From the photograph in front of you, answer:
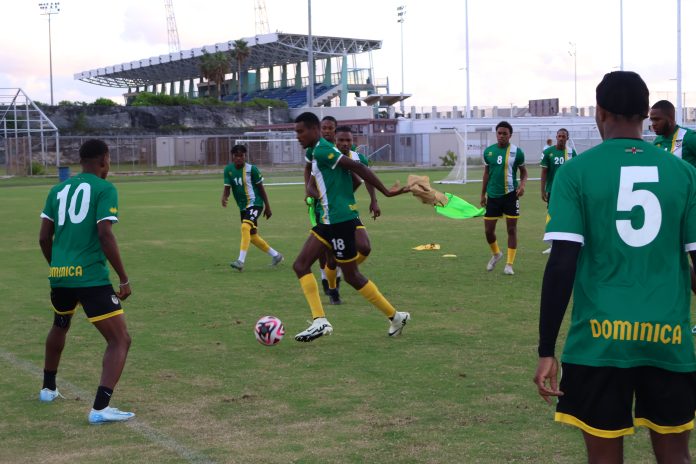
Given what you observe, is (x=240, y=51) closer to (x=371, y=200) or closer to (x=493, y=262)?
(x=493, y=262)

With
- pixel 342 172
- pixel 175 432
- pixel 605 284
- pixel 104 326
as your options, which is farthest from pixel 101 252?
pixel 605 284

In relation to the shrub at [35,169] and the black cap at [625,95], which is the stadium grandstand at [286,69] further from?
the black cap at [625,95]

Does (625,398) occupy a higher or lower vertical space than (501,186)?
lower

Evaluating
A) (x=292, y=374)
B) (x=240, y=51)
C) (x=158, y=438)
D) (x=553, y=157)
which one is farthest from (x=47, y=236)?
(x=240, y=51)

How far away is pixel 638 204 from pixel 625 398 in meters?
0.75

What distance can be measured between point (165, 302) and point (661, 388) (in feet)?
29.9

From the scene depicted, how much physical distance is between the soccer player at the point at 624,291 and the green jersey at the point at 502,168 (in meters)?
10.9

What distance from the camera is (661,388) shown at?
11.9ft

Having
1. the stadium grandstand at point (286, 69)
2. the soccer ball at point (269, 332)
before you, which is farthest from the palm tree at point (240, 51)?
the soccer ball at point (269, 332)

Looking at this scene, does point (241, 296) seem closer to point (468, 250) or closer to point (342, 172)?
point (342, 172)

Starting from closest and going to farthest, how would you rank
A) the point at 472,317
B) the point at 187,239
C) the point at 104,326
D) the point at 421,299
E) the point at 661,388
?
the point at 661,388 → the point at 104,326 → the point at 472,317 → the point at 421,299 → the point at 187,239

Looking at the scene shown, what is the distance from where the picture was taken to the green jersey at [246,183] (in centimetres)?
1549

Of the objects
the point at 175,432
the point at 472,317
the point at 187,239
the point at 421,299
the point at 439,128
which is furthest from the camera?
the point at 439,128

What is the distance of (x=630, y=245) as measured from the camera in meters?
3.62
